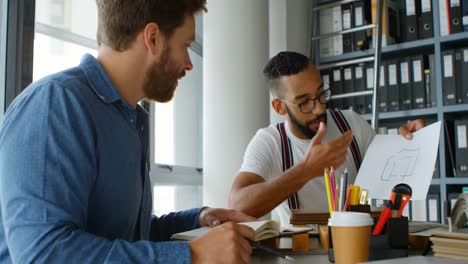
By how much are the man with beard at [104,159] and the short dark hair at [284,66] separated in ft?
2.72

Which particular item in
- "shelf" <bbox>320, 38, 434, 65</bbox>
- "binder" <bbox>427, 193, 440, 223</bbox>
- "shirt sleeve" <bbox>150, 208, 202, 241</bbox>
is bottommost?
"binder" <bbox>427, 193, 440, 223</bbox>

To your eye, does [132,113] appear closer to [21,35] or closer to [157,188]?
[21,35]

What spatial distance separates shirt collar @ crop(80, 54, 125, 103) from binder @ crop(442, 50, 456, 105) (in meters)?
2.32

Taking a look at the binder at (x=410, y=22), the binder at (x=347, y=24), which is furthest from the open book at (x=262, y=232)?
the binder at (x=347, y=24)

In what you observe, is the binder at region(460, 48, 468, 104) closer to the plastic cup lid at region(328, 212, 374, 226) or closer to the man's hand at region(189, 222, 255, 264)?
the plastic cup lid at region(328, 212, 374, 226)

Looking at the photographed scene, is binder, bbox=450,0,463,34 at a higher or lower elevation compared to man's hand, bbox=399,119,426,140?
higher

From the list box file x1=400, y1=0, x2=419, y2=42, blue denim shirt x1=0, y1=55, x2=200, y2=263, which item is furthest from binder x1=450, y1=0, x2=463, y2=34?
blue denim shirt x1=0, y1=55, x2=200, y2=263

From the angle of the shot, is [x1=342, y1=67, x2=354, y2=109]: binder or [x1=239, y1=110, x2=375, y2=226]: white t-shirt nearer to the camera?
[x1=239, y1=110, x2=375, y2=226]: white t-shirt

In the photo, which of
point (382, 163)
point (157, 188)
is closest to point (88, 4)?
point (157, 188)

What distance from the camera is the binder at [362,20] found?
10.5 feet

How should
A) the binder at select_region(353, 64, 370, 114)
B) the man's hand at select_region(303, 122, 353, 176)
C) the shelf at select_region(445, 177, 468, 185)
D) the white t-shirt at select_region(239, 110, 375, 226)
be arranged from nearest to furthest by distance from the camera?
the man's hand at select_region(303, 122, 353, 176), the white t-shirt at select_region(239, 110, 375, 226), the shelf at select_region(445, 177, 468, 185), the binder at select_region(353, 64, 370, 114)

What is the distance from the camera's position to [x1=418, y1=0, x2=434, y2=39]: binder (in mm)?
2945

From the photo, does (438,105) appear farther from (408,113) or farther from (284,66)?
(284,66)

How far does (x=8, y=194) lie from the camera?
2.48ft
